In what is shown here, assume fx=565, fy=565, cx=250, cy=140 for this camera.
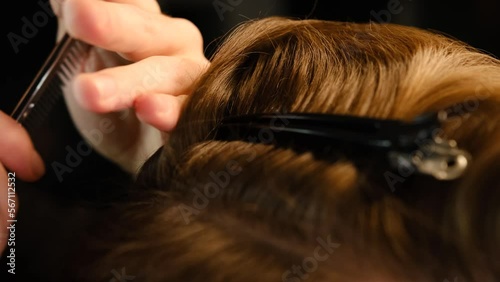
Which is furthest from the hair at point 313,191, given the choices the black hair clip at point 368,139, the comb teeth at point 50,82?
the comb teeth at point 50,82

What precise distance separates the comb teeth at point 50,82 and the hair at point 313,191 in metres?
0.12

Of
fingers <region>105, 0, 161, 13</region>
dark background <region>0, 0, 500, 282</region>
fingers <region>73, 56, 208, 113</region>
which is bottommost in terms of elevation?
dark background <region>0, 0, 500, 282</region>

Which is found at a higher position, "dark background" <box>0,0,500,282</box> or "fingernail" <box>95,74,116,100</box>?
"fingernail" <box>95,74,116,100</box>

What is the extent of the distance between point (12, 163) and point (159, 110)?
17 cm

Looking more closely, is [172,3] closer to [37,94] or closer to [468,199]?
[37,94]

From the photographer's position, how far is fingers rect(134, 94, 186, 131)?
0.56 metres

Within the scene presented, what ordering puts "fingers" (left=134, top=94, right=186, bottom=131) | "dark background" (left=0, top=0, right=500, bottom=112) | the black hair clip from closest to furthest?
the black hair clip → "fingers" (left=134, top=94, right=186, bottom=131) → "dark background" (left=0, top=0, right=500, bottom=112)

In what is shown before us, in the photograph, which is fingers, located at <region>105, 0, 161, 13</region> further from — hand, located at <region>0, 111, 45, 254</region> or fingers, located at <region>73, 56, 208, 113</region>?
hand, located at <region>0, 111, 45, 254</region>

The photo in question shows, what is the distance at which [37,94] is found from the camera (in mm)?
608

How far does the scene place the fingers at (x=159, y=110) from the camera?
565 mm

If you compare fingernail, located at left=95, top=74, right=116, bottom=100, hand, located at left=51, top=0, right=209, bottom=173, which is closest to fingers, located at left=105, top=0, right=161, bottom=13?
hand, located at left=51, top=0, right=209, bottom=173

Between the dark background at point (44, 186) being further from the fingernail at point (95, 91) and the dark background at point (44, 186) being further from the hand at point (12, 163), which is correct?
the fingernail at point (95, 91)

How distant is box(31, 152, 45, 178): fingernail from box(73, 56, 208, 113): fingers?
123 millimetres

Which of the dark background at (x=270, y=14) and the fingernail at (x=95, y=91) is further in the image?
the dark background at (x=270, y=14)
